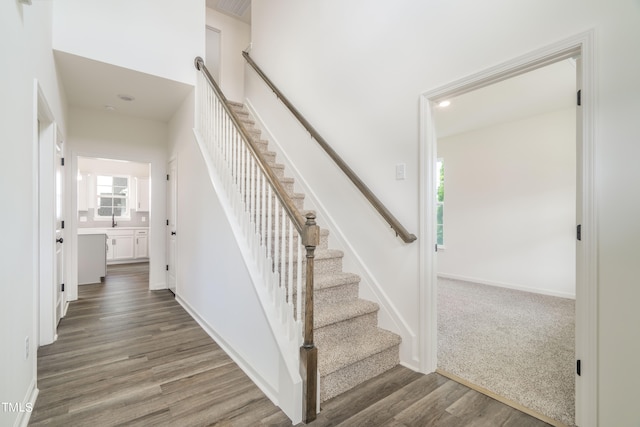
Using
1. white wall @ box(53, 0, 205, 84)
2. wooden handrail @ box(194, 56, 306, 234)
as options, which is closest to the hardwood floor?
wooden handrail @ box(194, 56, 306, 234)

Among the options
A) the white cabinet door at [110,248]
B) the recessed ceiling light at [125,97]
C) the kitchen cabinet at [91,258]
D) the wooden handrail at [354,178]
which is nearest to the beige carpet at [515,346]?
the wooden handrail at [354,178]

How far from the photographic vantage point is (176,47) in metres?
3.46

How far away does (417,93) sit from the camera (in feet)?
7.43

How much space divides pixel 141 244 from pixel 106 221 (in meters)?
0.98

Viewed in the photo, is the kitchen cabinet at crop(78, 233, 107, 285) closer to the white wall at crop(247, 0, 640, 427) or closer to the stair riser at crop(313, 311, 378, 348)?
the white wall at crop(247, 0, 640, 427)

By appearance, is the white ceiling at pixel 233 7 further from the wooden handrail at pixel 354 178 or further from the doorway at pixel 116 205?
the doorway at pixel 116 205

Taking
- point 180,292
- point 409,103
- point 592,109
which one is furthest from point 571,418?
point 180,292

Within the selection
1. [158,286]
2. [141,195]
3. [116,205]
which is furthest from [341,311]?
[116,205]

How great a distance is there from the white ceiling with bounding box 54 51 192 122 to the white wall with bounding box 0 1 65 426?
1.10 metres

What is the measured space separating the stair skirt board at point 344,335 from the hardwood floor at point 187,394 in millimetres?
86

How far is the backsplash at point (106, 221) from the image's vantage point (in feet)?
22.9

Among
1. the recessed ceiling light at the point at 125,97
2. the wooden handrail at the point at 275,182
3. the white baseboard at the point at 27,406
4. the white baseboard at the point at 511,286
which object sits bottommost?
the white baseboard at the point at 511,286

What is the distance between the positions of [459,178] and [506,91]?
7.17 feet

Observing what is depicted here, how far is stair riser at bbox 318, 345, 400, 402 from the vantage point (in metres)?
1.87
